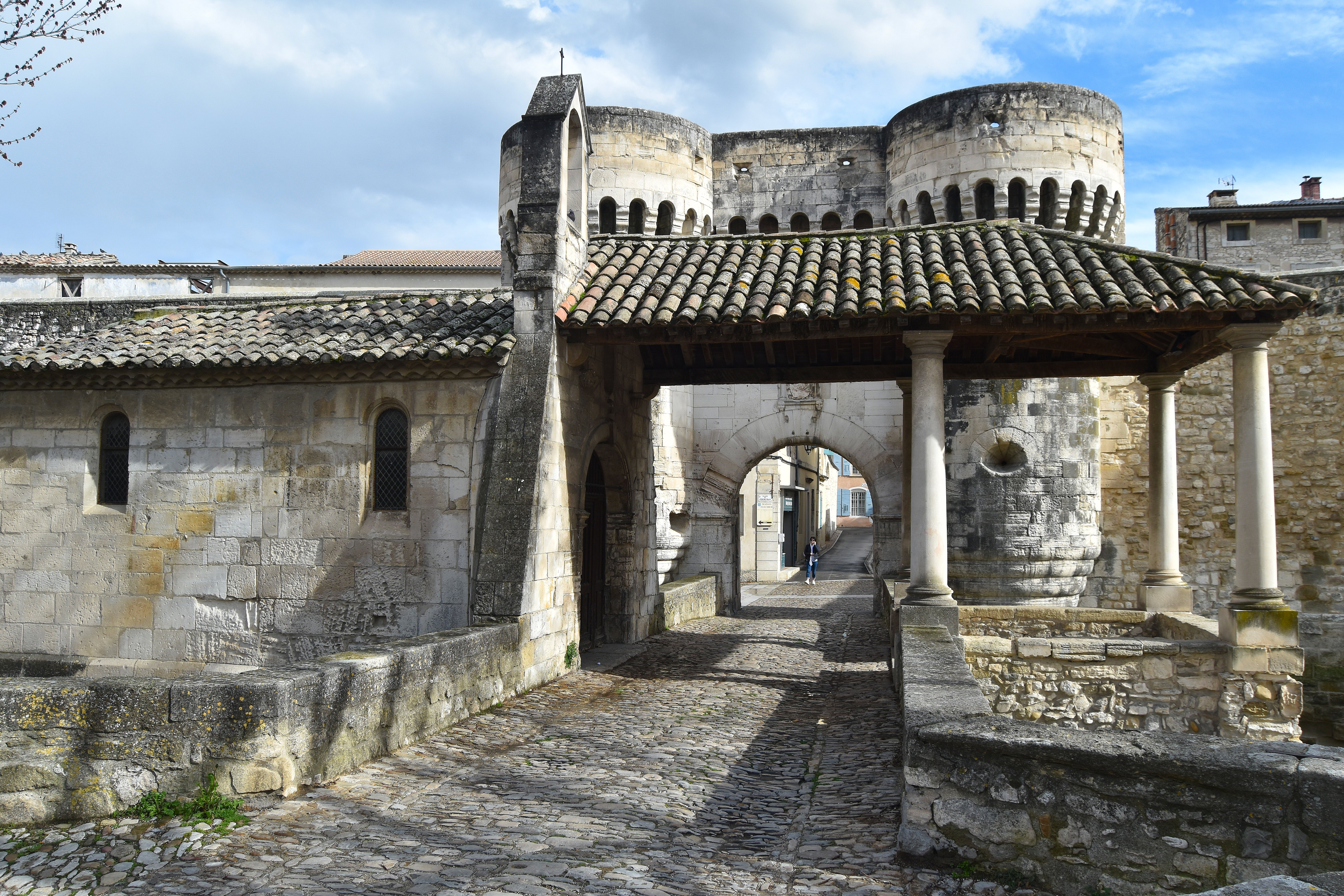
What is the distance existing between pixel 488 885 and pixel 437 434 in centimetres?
595

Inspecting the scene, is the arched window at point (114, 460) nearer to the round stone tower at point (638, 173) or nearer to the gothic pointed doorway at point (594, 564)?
the gothic pointed doorway at point (594, 564)

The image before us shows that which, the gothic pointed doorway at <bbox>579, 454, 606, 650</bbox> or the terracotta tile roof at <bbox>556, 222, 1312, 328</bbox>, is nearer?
the terracotta tile roof at <bbox>556, 222, 1312, 328</bbox>

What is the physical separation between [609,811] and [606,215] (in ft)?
47.1

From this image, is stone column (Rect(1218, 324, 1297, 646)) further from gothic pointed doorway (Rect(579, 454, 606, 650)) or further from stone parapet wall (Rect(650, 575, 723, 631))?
stone parapet wall (Rect(650, 575, 723, 631))

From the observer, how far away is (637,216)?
18.0 metres

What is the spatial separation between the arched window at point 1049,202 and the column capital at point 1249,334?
819 centimetres

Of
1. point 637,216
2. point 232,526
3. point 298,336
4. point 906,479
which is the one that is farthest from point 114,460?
point 637,216

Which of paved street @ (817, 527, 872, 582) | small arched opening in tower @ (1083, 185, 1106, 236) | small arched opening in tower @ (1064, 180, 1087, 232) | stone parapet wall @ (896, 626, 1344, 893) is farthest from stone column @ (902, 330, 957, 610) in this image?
paved street @ (817, 527, 872, 582)

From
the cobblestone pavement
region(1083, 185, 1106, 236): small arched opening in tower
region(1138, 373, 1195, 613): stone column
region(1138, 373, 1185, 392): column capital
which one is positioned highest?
region(1083, 185, 1106, 236): small arched opening in tower

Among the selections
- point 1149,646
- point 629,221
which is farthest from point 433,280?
point 1149,646

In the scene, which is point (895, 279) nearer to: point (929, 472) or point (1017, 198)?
point (929, 472)

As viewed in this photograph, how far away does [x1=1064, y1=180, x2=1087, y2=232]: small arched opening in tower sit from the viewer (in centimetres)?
1616

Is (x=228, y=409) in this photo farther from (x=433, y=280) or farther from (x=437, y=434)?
(x=433, y=280)

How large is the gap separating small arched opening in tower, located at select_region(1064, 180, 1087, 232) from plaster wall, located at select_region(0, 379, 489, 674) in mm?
11497
